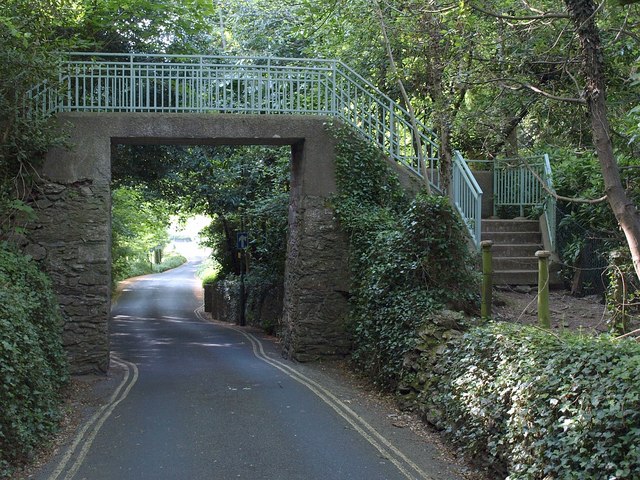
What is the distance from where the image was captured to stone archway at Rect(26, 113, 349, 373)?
12.6 m

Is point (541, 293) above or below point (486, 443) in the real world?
above

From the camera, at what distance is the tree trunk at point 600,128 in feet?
23.4

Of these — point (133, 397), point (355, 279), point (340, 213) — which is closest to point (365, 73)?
point (340, 213)

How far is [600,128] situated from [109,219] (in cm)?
892

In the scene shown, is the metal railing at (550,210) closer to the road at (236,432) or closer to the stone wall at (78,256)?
the road at (236,432)

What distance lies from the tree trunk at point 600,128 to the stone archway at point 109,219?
6.44m

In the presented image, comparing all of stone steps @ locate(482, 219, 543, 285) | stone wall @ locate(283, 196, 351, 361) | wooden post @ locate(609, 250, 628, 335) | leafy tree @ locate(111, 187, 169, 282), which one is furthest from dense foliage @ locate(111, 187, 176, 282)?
wooden post @ locate(609, 250, 628, 335)

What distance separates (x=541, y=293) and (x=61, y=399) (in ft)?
22.3

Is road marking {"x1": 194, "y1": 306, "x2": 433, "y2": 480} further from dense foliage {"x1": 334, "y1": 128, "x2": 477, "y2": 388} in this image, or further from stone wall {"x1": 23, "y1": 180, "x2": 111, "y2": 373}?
stone wall {"x1": 23, "y1": 180, "x2": 111, "y2": 373}

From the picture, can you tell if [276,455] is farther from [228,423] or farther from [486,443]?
[486,443]

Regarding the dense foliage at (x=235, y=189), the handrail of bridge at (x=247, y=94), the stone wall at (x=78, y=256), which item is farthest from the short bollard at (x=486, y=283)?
the dense foliage at (x=235, y=189)

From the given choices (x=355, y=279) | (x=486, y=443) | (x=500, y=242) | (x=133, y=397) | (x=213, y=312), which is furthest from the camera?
(x=213, y=312)

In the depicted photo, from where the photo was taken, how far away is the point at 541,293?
8.15 metres

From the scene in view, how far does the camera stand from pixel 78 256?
12617 mm
